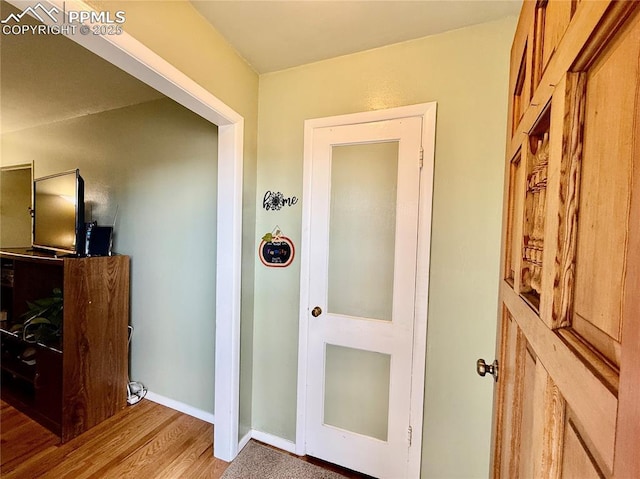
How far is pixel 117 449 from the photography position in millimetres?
1753

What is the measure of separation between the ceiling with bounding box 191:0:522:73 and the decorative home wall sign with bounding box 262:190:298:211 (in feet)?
2.73

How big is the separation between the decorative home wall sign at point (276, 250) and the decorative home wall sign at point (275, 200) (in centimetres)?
15

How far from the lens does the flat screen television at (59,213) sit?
1.94 m

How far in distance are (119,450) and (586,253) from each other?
258 cm

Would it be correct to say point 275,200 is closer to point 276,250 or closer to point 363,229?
point 276,250

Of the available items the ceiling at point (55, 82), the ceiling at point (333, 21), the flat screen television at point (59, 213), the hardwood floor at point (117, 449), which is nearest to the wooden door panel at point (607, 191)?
the ceiling at point (333, 21)

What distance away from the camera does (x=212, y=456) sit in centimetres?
171

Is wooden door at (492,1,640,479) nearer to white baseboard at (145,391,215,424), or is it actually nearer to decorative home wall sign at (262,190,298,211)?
decorative home wall sign at (262,190,298,211)

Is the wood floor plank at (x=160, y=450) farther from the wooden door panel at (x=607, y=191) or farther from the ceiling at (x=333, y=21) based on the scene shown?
the ceiling at (x=333, y=21)

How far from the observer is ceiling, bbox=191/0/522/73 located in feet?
4.04

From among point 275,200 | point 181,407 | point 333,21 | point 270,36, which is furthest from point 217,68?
point 181,407

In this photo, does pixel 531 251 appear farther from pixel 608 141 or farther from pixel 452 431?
pixel 452 431

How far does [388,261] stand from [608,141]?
1.21m

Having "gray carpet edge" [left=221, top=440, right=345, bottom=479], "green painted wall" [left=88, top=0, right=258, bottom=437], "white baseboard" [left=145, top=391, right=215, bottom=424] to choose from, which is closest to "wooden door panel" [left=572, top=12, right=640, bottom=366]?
"green painted wall" [left=88, top=0, right=258, bottom=437]
